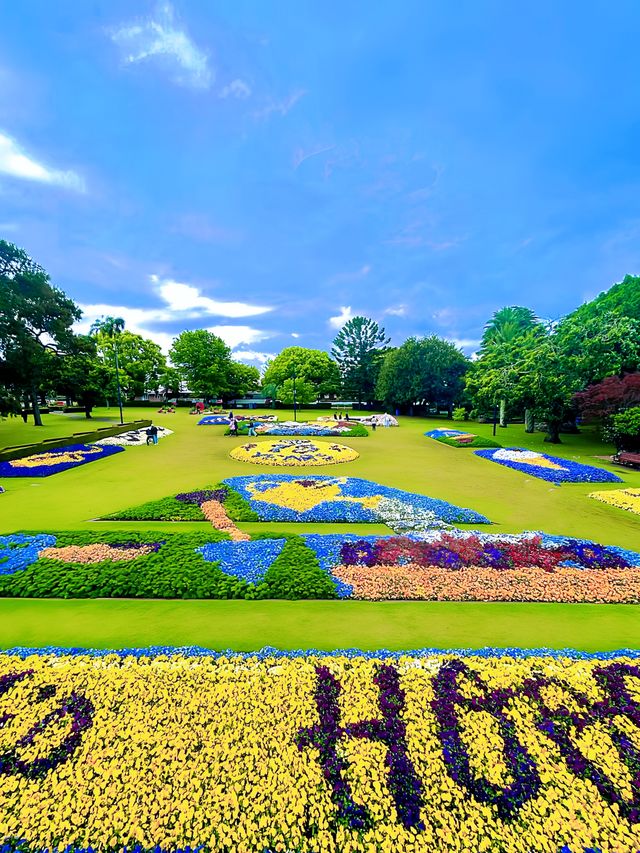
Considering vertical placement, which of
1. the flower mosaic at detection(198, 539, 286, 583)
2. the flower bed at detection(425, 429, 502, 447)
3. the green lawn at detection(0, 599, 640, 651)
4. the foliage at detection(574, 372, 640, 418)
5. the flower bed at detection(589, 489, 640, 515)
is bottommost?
the green lawn at detection(0, 599, 640, 651)

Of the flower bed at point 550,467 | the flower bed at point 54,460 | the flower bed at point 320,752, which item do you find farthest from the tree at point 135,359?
the flower bed at point 320,752

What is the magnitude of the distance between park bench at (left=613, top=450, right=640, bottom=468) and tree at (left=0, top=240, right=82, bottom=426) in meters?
33.4

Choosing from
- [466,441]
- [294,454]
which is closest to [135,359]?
[294,454]

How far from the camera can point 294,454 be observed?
19.4m

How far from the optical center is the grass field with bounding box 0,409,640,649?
219 inches

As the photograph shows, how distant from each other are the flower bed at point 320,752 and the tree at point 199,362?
2294 inches

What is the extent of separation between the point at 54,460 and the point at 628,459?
94.0ft

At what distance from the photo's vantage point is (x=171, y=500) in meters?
11.8

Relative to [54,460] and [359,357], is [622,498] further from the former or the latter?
[359,357]

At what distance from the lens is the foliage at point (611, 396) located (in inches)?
703

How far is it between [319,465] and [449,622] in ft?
40.0

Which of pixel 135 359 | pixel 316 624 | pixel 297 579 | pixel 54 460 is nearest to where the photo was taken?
pixel 316 624

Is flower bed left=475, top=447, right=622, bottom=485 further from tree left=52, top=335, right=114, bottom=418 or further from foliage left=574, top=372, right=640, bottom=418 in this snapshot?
tree left=52, top=335, right=114, bottom=418

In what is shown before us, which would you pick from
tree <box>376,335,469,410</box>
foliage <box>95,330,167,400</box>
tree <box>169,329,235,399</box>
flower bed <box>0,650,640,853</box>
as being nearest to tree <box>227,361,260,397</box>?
tree <box>169,329,235,399</box>
